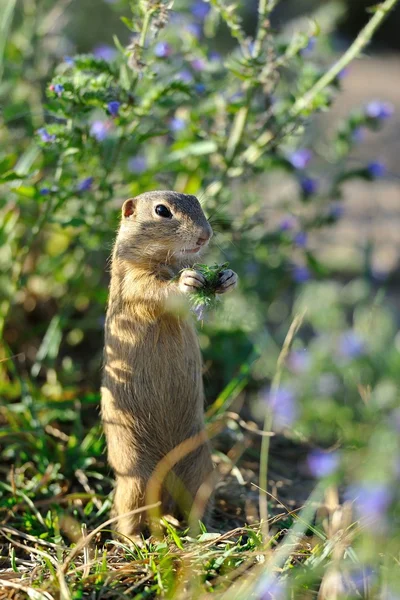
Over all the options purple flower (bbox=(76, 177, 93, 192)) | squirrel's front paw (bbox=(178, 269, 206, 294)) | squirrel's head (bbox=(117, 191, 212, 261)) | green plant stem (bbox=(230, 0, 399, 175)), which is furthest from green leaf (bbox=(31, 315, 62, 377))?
squirrel's front paw (bbox=(178, 269, 206, 294))

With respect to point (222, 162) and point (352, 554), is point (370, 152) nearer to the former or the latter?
point (222, 162)

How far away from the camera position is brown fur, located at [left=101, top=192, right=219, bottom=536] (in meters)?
2.96

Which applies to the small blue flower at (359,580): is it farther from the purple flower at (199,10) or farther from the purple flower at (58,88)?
the purple flower at (199,10)

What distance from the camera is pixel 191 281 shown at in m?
2.76

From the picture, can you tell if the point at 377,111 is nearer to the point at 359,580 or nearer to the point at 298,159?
the point at 298,159

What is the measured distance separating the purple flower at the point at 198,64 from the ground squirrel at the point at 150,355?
58.0 inches

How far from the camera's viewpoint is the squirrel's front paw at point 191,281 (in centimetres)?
277

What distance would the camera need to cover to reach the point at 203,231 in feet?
9.40

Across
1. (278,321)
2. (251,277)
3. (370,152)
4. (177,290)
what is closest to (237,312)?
(251,277)

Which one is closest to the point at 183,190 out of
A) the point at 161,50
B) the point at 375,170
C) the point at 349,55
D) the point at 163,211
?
the point at 161,50

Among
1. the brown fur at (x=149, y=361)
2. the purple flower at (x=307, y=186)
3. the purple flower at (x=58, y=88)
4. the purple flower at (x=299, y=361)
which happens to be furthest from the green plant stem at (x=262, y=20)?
the purple flower at (x=299, y=361)

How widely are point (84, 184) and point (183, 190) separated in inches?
35.5

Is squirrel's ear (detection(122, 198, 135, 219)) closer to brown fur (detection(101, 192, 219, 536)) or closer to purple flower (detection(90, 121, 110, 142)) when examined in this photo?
brown fur (detection(101, 192, 219, 536))

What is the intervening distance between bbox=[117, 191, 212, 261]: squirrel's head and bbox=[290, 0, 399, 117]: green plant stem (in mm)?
1155
